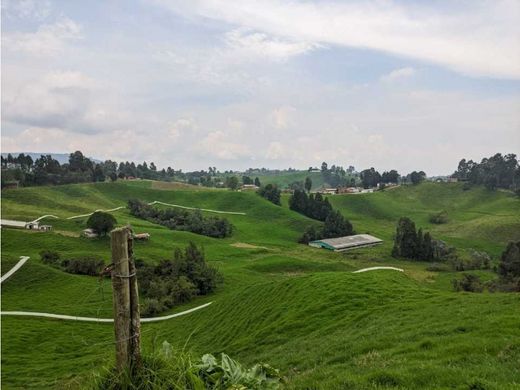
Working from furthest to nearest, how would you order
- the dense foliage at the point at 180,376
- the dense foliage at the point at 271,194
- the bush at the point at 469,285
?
the dense foliage at the point at 271,194 → the bush at the point at 469,285 → the dense foliage at the point at 180,376

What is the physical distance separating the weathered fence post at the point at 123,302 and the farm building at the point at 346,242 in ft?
374

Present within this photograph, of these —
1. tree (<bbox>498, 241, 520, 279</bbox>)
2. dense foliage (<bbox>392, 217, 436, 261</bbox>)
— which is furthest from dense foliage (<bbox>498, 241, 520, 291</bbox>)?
dense foliage (<bbox>392, 217, 436, 261</bbox>)

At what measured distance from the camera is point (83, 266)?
252 feet

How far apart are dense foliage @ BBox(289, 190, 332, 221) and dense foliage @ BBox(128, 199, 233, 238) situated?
45528mm

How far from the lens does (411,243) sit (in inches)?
4338

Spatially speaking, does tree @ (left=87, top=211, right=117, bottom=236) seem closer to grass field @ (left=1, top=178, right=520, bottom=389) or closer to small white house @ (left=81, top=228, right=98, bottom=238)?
small white house @ (left=81, top=228, right=98, bottom=238)

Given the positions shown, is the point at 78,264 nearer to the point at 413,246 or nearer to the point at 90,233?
the point at 90,233

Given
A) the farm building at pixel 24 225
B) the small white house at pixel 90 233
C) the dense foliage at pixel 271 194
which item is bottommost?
the small white house at pixel 90 233

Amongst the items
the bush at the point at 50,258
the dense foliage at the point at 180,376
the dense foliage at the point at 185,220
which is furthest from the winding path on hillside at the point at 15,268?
the dense foliage at the point at 180,376

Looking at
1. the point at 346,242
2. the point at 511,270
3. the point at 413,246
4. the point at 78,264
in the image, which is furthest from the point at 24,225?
the point at 511,270

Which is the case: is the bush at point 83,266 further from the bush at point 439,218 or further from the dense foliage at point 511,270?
the bush at point 439,218

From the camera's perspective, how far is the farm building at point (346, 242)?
398 feet

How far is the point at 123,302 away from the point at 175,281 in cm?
5944

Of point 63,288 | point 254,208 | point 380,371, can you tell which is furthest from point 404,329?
point 254,208
